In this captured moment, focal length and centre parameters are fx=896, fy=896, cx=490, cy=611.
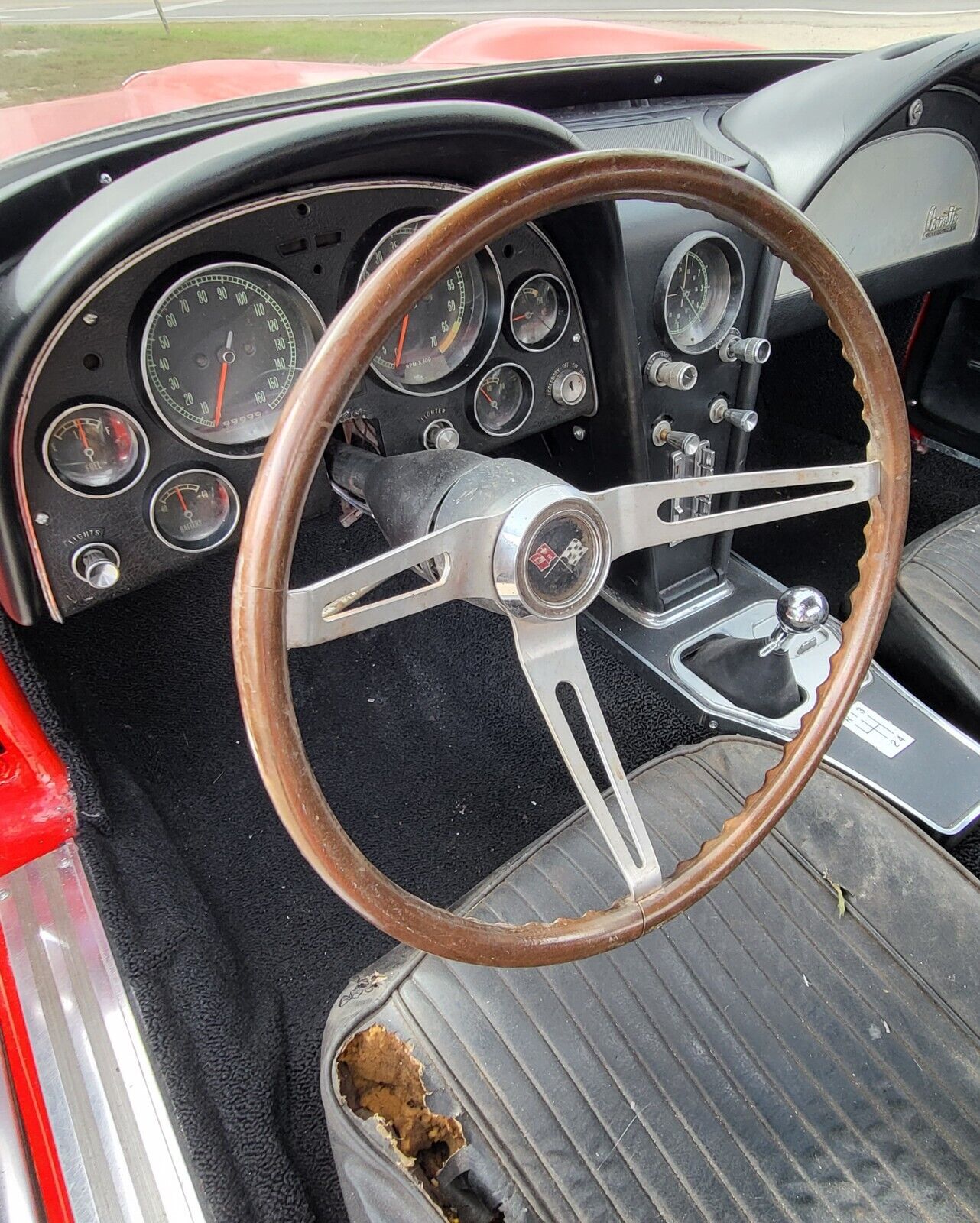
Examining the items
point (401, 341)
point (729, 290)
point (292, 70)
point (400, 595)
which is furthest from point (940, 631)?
point (292, 70)

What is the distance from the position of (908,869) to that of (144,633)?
4.78ft

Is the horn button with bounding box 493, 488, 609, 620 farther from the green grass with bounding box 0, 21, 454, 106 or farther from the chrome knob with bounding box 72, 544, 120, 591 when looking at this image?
the green grass with bounding box 0, 21, 454, 106

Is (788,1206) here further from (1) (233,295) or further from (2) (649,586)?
(1) (233,295)

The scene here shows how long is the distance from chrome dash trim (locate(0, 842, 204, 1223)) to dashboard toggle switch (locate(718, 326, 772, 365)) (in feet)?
4.39

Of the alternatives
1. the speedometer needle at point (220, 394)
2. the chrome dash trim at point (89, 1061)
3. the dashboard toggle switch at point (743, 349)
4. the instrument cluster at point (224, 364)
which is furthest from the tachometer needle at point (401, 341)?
the chrome dash trim at point (89, 1061)

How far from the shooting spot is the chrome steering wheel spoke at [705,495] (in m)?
0.88

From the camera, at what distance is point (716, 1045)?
1047 millimetres

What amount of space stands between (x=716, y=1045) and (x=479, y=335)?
96cm

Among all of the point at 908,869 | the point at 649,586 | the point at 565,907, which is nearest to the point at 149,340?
the point at 565,907

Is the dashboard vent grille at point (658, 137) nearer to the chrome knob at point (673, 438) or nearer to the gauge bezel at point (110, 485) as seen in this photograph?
the chrome knob at point (673, 438)

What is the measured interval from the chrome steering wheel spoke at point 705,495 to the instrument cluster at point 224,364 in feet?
1.19

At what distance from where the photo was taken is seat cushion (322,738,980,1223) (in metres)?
0.95

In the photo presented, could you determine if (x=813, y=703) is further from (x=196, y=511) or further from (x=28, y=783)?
(x=28, y=783)

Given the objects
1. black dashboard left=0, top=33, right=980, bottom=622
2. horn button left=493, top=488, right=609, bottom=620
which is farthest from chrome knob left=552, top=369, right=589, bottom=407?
horn button left=493, top=488, right=609, bottom=620
